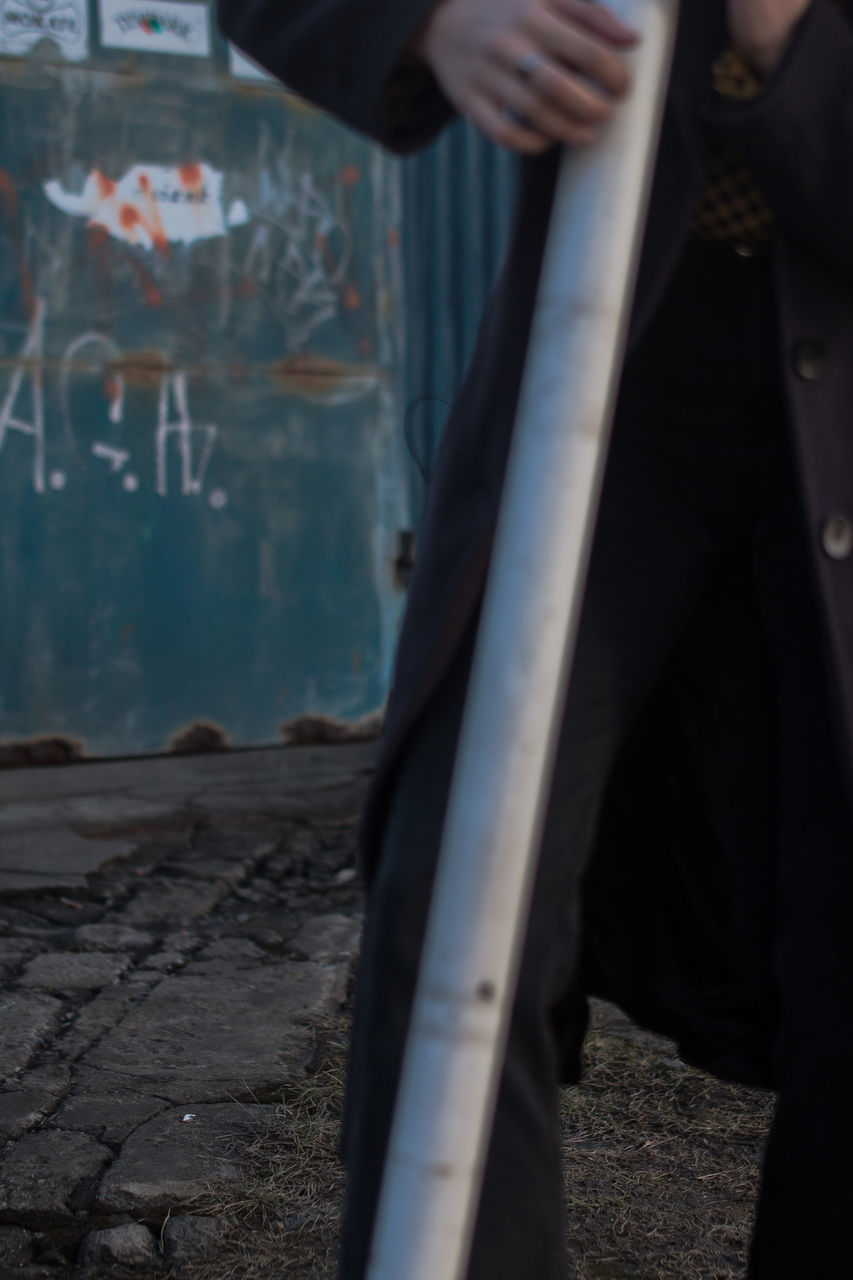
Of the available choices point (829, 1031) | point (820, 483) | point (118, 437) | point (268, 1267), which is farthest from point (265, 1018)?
point (118, 437)

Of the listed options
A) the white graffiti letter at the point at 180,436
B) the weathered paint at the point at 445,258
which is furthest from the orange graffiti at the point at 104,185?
the weathered paint at the point at 445,258

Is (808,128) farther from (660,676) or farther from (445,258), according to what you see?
(445,258)

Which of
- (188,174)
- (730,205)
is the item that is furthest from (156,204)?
(730,205)

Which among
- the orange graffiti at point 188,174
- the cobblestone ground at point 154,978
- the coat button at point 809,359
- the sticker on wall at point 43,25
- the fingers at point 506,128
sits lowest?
the cobblestone ground at point 154,978

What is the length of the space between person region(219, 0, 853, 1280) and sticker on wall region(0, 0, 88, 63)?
140 inches

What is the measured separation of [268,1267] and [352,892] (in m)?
1.81

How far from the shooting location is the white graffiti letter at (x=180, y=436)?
4652mm

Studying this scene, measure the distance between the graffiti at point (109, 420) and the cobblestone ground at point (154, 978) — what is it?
0.97 meters

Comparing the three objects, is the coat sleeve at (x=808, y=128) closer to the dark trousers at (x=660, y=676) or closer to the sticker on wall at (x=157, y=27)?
the dark trousers at (x=660, y=676)

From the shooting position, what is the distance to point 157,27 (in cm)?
453

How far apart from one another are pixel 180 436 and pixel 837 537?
3.76 m

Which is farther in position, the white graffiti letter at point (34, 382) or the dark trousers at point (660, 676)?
the white graffiti letter at point (34, 382)

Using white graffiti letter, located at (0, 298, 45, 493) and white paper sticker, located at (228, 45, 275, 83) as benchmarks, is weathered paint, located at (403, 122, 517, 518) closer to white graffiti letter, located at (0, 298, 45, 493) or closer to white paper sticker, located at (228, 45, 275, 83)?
white paper sticker, located at (228, 45, 275, 83)

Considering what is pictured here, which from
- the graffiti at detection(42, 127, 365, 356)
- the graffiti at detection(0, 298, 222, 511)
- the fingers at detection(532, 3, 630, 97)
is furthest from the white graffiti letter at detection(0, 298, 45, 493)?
the fingers at detection(532, 3, 630, 97)
